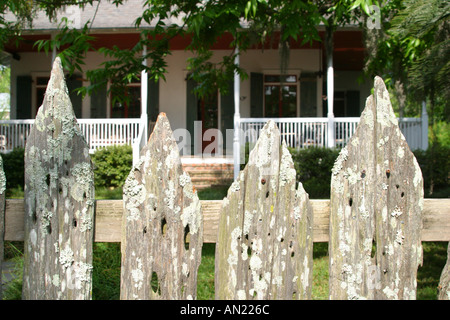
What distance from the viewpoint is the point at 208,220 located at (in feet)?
5.33

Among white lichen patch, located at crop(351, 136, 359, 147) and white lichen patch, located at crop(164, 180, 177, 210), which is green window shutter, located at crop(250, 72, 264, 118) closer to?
white lichen patch, located at crop(351, 136, 359, 147)

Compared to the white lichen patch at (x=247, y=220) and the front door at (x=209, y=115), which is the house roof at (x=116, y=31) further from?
the white lichen patch at (x=247, y=220)

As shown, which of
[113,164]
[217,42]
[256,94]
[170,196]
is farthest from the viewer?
[256,94]

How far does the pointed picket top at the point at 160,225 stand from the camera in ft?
5.14

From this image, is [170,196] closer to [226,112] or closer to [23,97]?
[226,112]

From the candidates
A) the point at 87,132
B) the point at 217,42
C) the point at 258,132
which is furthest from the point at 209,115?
the point at 87,132

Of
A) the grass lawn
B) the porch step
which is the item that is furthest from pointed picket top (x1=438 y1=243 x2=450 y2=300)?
the porch step

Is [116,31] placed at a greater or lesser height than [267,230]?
greater

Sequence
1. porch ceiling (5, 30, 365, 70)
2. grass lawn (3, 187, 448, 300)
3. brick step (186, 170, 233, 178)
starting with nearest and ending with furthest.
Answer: grass lawn (3, 187, 448, 300)
brick step (186, 170, 233, 178)
porch ceiling (5, 30, 365, 70)

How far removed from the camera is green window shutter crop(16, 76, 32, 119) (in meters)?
14.5

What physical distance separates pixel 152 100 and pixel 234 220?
44.9ft

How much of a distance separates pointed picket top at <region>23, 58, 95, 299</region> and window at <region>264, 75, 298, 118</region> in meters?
13.8

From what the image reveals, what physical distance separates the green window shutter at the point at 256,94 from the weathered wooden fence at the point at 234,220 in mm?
12971

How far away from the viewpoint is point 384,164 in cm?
160
